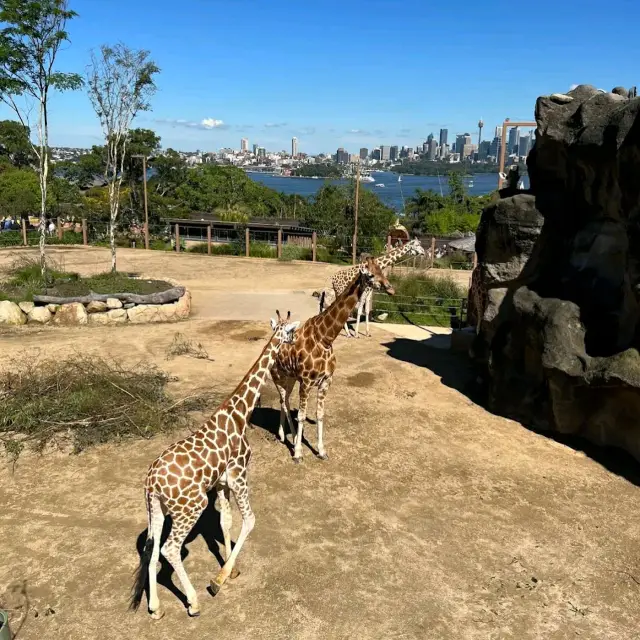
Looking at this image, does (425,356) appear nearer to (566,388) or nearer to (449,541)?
(566,388)

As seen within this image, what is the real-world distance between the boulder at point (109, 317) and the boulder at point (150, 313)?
18cm

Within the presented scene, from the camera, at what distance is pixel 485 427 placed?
1006 centimetres

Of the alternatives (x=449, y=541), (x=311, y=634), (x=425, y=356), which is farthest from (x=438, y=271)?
(x=311, y=634)

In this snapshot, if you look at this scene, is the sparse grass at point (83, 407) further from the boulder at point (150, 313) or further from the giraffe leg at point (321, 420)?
the boulder at point (150, 313)

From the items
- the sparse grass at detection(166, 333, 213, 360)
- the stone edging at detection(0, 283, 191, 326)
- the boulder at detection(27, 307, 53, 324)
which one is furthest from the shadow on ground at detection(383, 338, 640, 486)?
the boulder at detection(27, 307, 53, 324)

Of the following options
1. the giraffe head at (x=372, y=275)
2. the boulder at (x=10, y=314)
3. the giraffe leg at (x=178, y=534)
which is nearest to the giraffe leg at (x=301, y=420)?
the giraffe head at (x=372, y=275)

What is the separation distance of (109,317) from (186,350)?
3838 millimetres

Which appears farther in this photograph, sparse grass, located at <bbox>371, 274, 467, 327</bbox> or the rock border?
sparse grass, located at <bbox>371, 274, 467, 327</bbox>

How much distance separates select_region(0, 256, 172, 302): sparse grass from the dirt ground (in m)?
7.03

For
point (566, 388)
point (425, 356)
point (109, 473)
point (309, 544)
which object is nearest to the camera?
point (309, 544)

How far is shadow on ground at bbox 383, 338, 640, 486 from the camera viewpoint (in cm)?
877

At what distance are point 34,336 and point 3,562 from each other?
29.8 feet

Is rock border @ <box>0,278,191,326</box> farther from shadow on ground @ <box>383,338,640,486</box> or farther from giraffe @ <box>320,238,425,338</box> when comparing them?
shadow on ground @ <box>383,338,640,486</box>

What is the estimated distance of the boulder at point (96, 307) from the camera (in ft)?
52.0
